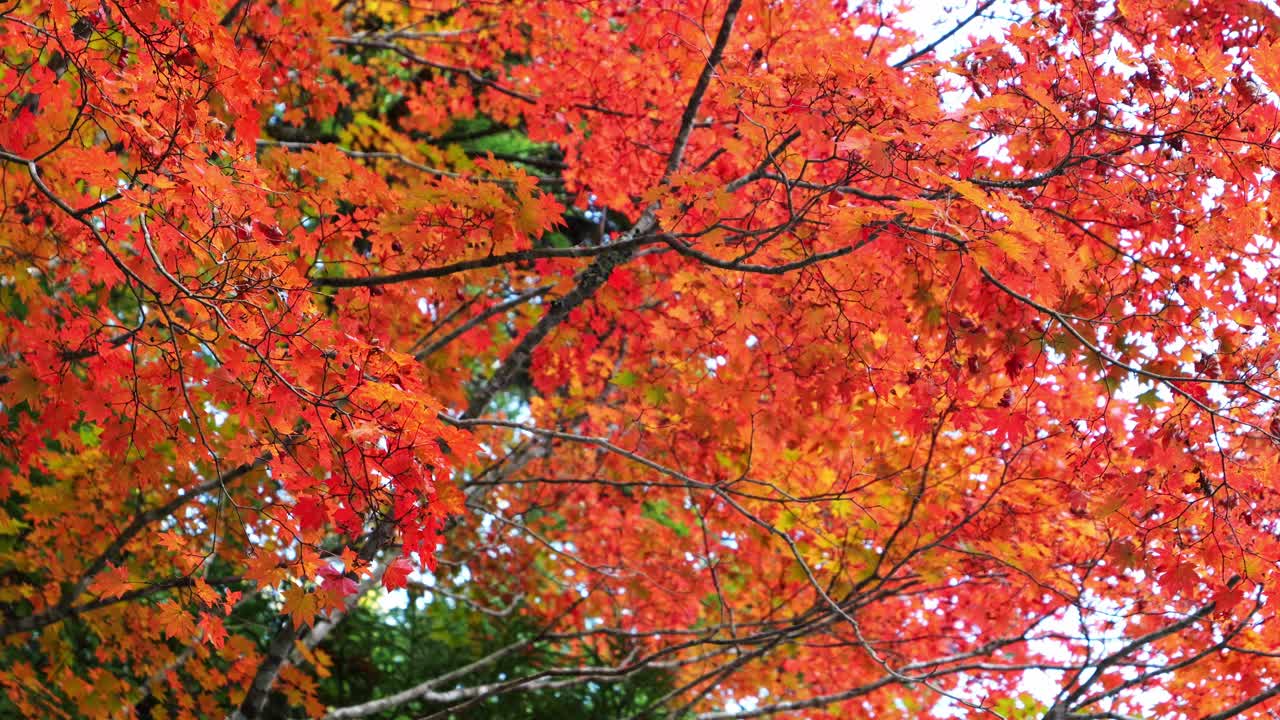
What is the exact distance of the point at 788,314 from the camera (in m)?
4.35

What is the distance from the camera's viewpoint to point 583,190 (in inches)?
258

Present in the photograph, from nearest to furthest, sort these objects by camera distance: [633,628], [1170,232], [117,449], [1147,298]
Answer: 1. [117,449]
2. [1170,232]
3. [1147,298]
4. [633,628]

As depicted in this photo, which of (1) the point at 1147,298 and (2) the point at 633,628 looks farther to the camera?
(2) the point at 633,628

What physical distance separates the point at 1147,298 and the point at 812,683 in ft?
19.1

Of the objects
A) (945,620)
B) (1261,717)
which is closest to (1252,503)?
(1261,717)

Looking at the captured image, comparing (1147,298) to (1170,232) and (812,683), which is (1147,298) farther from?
(812,683)

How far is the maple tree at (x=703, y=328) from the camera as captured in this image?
320 centimetres

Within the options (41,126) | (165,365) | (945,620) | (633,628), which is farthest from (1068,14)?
(633,628)

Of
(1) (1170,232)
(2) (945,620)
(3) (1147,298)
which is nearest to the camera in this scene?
(1) (1170,232)

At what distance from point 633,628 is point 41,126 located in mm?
5693

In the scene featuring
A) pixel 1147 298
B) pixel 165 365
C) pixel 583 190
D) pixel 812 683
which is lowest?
pixel 165 365

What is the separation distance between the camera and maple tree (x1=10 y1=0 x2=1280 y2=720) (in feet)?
10.5

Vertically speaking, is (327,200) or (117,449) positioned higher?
(327,200)

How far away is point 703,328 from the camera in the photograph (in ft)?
16.2
